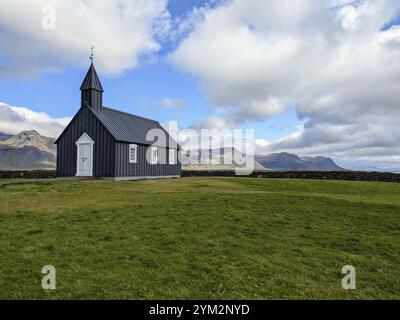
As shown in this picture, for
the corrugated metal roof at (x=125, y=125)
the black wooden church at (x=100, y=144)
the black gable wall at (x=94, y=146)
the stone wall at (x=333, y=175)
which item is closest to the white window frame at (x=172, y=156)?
the corrugated metal roof at (x=125, y=125)

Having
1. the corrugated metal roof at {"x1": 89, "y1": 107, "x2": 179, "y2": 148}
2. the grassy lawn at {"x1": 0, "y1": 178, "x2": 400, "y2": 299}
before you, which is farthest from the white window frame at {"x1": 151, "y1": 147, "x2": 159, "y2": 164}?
the grassy lawn at {"x1": 0, "y1": 178, "x2": 400, "y2": 299}

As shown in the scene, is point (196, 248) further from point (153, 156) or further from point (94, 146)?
point (153, 156)

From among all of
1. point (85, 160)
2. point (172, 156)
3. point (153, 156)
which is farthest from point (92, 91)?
point (172, 156)

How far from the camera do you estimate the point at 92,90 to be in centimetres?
3975

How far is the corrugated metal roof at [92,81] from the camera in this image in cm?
3988

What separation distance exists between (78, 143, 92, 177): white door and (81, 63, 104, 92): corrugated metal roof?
22.9ft

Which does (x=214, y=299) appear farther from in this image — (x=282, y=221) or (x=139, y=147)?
(x=139, y=147)

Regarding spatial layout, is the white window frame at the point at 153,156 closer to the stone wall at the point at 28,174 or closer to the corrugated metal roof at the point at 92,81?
the corrugated metal roof at the point at 92,81

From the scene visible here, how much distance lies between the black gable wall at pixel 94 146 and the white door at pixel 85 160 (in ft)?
2.15

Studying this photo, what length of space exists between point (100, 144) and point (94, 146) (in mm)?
841

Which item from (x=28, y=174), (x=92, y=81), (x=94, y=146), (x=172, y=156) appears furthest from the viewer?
(x=172, y=156)

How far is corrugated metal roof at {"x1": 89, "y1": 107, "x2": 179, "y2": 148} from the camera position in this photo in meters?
38.5

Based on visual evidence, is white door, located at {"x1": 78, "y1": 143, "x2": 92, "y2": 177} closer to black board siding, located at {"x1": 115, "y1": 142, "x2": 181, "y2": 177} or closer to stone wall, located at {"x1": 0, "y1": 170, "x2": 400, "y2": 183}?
black board siding, located at {"x1": 115, "y1": 142, "x2": 181, "y2": 177}
